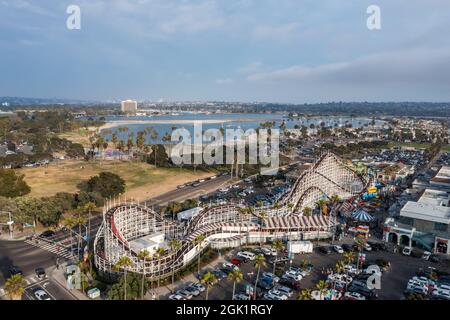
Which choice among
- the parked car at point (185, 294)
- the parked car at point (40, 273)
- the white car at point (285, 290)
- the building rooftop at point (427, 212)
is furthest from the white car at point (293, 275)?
the parked car at point (40, 273)

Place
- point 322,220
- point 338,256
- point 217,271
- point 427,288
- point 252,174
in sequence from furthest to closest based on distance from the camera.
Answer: point 252,174 → point 322,220 → point 338,256 → point 217,271 → point 427,288

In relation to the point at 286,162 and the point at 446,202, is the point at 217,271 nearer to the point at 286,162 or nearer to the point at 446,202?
the point at 446,202

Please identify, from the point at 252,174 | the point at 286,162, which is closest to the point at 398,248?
the point at 252,174

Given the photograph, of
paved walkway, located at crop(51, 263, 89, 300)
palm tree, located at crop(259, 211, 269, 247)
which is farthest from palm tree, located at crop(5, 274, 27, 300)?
palm tree, located at crop(259, 211, 269, 247)

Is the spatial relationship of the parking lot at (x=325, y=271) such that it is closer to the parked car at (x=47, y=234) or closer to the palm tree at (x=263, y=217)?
the palm tree at (x=263, y=217)

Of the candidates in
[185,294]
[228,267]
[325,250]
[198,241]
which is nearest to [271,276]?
[228,267]

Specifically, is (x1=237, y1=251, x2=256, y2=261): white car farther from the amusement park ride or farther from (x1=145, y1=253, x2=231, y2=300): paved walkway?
(x1=145, y1=253, x2=231, y2=300): paved walkway
